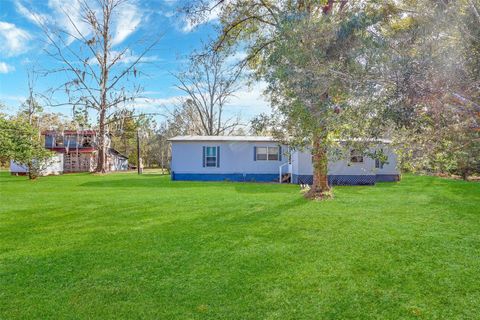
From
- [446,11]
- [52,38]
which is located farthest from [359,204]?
[52,38]

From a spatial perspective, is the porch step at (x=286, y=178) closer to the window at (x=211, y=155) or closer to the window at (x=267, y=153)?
the window at (x=267, y=153)

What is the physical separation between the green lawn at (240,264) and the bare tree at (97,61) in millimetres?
17065

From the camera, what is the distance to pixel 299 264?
457cm

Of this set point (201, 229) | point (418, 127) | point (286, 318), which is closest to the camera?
point (286, 318)

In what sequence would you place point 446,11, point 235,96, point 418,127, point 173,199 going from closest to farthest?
point 446,11 < point 418,127 < point 173,199 < point 235,96

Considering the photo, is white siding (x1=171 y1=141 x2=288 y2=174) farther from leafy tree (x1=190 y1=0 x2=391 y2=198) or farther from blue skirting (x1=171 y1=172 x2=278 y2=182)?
leafy tree (x1=190 y1=0 x2=391 y2=198)

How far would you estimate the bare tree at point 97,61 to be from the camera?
2248 cm

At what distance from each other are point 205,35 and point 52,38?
16.1 meters

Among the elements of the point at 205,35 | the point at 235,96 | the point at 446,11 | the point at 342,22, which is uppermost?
the point at 235,96

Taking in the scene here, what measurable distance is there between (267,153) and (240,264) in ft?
47.2

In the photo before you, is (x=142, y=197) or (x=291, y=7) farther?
(x=142, y=197)

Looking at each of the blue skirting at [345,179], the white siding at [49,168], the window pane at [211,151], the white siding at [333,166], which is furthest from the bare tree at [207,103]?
the blue skirting at [345,179]

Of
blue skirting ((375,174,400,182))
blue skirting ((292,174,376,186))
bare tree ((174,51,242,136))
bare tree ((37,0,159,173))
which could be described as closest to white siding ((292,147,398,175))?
blue skirting ((292,174,376,186))

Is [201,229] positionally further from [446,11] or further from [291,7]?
[446,11]
